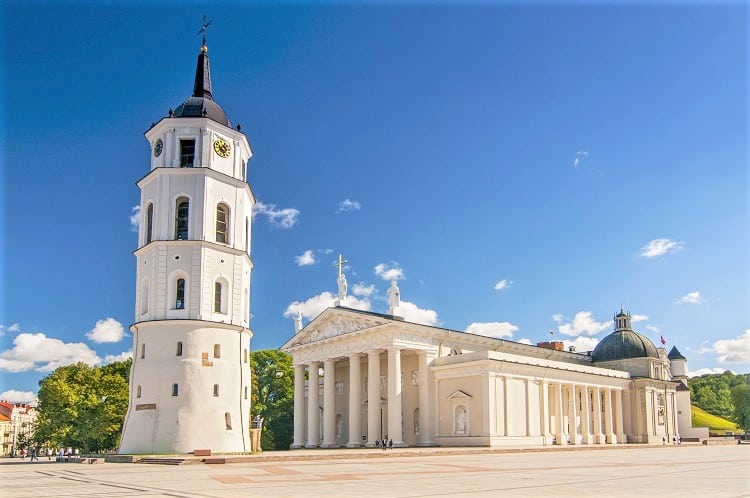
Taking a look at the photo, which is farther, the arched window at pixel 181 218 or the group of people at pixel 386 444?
the group of people at pixel 386 444

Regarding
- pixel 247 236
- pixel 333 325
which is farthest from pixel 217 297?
pixel 333 325

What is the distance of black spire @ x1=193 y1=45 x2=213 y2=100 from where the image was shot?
45.9 meters

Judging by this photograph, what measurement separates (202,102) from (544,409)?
40.3m

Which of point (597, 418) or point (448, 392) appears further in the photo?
point (597, 418)

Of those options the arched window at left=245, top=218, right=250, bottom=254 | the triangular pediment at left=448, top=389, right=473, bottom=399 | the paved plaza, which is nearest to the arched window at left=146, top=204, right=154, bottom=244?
the arched window at left=245, top=218, right=250, bottom=254

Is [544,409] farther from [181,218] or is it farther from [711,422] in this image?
[711,422]

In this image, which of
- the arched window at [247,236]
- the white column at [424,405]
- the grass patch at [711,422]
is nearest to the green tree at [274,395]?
the white column at [424,405]

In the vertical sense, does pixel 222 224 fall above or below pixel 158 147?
below

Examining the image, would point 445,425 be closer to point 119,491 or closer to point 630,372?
point 630,372

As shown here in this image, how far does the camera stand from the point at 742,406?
399 feet

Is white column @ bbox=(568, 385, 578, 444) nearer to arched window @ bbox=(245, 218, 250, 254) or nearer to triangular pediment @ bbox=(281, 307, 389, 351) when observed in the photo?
triangular pediment @ bbox=(281, 307, 389, 351)

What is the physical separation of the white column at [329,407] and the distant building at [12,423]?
60531mm

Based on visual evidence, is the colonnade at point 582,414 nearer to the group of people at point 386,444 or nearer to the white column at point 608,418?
the white column at point 608,418

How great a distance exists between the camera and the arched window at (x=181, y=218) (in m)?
40.5
